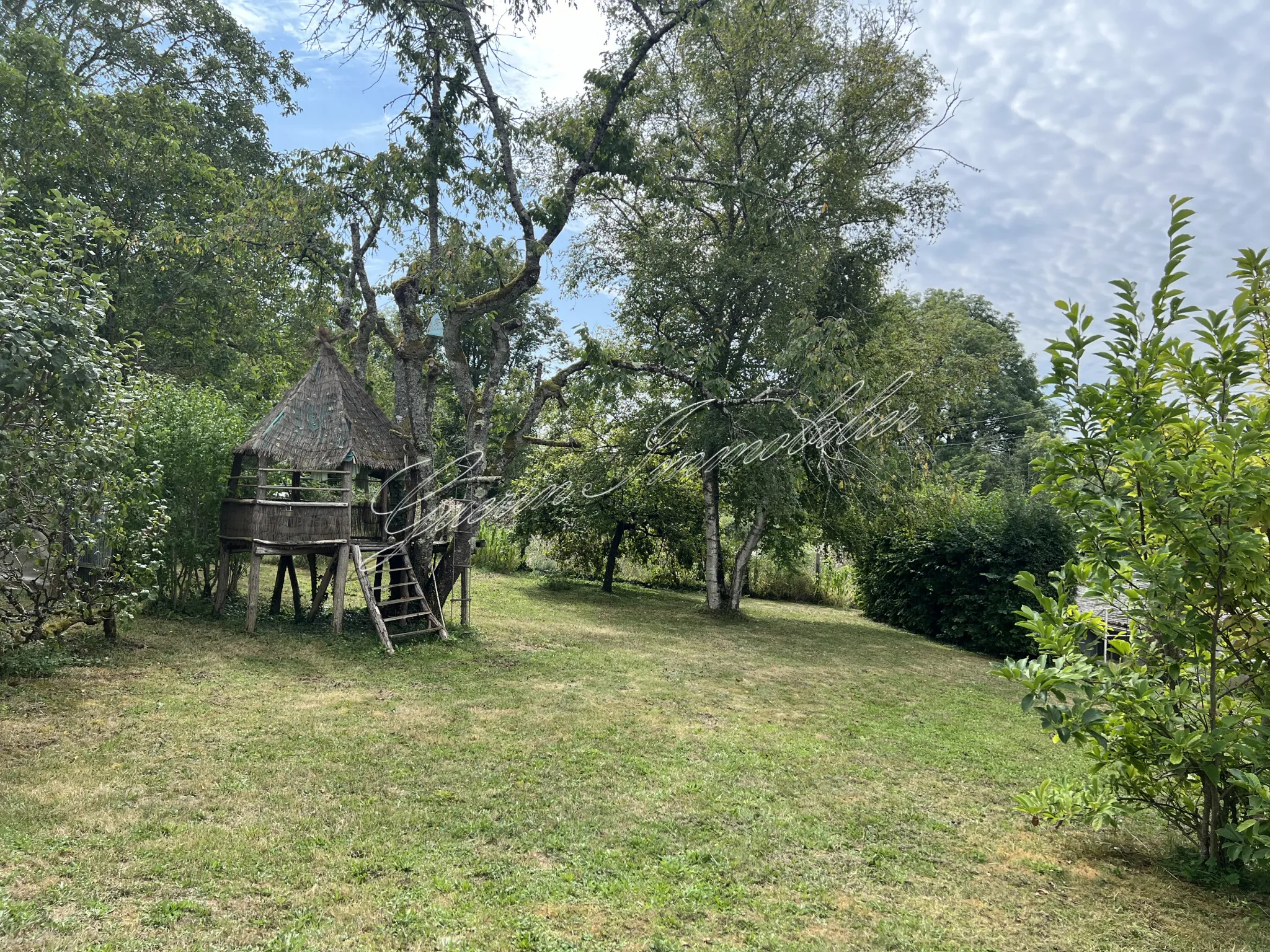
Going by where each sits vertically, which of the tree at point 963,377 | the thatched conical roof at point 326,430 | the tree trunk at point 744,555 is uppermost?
the tree at point 963,377

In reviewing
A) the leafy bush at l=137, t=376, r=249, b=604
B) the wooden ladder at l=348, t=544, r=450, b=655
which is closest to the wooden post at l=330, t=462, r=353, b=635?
the wooden ladder at l=348, t=544, r=450, b=655

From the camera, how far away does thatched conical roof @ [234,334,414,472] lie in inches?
411

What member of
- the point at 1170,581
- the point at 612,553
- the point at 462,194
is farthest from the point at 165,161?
the point at 1170,581

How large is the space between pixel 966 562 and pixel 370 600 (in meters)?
11.4

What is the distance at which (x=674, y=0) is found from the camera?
39.3ft

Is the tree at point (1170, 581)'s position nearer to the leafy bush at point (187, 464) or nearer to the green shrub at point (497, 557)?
the leafy bush at point (187, 464)

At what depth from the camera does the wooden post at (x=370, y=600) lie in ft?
32.4

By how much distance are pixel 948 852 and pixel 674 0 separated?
41.5 feet

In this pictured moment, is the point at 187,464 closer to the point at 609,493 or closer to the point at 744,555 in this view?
the point at 609,493

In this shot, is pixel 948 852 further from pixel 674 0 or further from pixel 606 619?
pixel 674 0

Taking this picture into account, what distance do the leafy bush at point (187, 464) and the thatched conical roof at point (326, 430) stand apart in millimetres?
426

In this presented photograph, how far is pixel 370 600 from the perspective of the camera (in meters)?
10.1

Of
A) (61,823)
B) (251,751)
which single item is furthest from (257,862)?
(251,751)

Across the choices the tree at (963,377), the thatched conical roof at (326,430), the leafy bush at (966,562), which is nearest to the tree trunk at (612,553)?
the leafy bush at (966,562)
